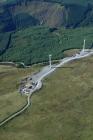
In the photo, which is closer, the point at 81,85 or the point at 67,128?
the point at 67,128

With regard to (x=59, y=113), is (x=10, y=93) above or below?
above

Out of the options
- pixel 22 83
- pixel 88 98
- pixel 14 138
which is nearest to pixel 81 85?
pixel 88 98

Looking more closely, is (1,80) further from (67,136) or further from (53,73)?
(67,136)

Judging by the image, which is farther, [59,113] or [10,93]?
[10,93]

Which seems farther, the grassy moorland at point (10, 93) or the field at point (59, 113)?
the grassy moorland at point (10, 93)
